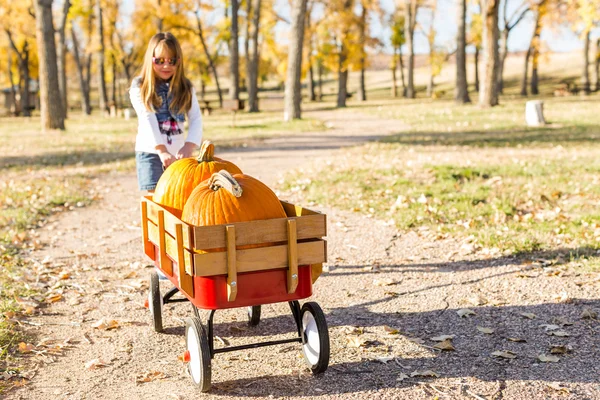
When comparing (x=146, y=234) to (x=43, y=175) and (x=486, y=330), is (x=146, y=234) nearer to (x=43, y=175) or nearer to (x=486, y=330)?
(x=486, y=330)

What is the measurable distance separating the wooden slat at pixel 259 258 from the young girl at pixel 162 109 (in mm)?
1723

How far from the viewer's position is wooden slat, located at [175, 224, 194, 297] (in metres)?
3.61

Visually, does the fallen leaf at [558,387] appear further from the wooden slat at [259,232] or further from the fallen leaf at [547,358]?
the wooden slat at [259,232]

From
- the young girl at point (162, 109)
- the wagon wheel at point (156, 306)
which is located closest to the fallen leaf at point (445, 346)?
the wagon wheel at point (156, 306)

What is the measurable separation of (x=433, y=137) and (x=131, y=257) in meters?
11.9

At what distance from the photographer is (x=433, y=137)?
57.0 feet

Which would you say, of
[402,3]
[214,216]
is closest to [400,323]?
[214,216]

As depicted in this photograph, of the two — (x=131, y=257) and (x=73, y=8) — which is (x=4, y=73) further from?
(x=131, y=257)

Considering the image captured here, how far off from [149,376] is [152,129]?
2.05m

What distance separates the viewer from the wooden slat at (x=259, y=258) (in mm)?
3490

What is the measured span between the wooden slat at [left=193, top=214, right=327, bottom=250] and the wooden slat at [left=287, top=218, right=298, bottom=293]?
48mm

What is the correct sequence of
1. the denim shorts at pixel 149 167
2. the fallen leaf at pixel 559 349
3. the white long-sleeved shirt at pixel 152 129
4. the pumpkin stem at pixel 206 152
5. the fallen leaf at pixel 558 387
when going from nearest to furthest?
the fallen leaf at pixel 558 387, the fallen leaf at pixel 559 349, the pumpkin stem at pixel 206 152, the white long-sleeved shirt at pixel 152 129, the denim shorts at pixel 149 167

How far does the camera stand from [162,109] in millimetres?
5324

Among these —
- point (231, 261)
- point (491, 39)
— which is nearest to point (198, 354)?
point (231, 261)
